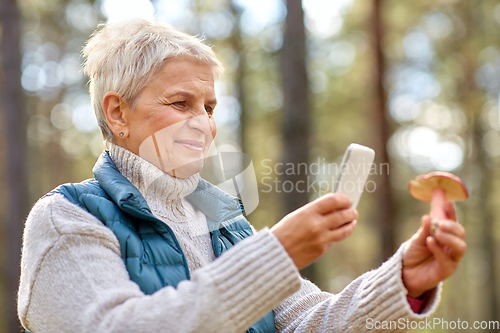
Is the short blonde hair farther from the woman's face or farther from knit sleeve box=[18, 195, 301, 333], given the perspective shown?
knit sleeve box=[18, 195, 301, 333]

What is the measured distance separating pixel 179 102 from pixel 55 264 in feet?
2.61

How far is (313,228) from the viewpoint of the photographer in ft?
4.24

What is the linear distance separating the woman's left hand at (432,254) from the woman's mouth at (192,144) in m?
0.90

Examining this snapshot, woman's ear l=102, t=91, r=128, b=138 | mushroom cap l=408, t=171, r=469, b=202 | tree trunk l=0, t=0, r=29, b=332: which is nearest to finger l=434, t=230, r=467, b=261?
mushroom cap l=408, t=171, r=469, b=202

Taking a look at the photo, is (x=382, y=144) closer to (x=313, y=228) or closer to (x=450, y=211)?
(x=450, y=211)

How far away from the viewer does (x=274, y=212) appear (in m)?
13.8

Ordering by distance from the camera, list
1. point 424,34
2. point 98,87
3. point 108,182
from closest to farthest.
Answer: point 108,182 < point 98,87 < point 424,34

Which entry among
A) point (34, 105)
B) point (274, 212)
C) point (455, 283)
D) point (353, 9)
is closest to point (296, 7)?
point (353, 9)

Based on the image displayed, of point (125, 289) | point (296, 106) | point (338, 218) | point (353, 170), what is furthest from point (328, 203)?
point (296, 106)

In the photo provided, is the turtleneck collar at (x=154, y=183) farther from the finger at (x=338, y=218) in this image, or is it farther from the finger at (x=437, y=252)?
the finger at (x=437, y=252)

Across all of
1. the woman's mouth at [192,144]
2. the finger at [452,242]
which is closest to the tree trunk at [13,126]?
the woman's mouth at [192,144]

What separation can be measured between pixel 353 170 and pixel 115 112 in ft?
3.48

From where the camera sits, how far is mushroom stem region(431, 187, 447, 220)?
1.39 metres

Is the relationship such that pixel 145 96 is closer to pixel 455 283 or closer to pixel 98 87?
pixel 98 87
